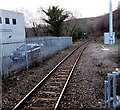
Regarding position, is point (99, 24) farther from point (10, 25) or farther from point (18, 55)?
point (18, 55)

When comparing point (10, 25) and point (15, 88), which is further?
point (10, 25)

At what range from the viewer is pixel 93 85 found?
6.48m

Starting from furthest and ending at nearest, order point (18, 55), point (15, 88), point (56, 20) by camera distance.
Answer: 1. point (56, 20)
2. point (18, 55)
3. point (15, 88)

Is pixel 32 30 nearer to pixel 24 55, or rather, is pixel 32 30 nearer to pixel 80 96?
pixel 24 55

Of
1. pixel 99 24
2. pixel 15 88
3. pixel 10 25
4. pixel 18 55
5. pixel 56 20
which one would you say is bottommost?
pixel 15 88

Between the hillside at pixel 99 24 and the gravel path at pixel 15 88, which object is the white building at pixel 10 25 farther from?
the hillside at pixel 99 24

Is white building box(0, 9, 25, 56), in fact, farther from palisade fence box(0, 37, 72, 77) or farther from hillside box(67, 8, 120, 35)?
hillside box(67, 8, 120, 35)

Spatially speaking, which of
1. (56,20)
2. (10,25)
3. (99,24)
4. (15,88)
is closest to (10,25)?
(10,25)

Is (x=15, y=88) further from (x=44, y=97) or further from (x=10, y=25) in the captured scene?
(x=10, y=25)

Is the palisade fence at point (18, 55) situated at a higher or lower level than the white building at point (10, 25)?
lower

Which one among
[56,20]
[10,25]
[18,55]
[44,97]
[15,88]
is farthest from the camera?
[56,20]

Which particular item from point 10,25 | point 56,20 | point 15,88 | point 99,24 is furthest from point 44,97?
point 99,24

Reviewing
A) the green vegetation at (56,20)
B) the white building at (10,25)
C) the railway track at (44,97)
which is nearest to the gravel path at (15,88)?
the railway track at (44,97)

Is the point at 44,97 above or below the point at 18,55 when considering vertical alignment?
below
